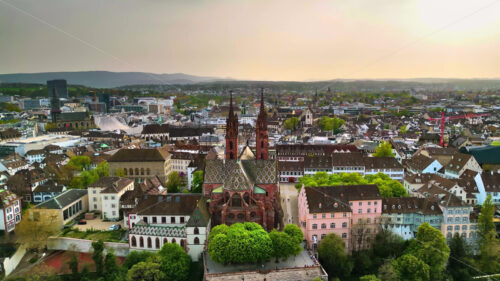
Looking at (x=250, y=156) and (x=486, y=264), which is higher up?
(x=250, y=156)

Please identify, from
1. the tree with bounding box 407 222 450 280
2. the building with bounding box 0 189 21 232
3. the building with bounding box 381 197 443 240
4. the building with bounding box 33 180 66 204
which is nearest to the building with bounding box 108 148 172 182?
the building with bounding box 33 180 66 204

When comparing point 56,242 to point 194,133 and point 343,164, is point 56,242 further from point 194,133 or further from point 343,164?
point 194,133

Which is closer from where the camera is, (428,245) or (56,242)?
(428,245)

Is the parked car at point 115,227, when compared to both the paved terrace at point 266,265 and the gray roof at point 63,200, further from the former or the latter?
the paved terrace at point 266,265

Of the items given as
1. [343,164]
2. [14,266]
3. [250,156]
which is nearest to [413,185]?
[343,164]

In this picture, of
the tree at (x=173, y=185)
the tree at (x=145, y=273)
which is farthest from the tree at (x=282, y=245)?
the tree at (x=173, y=185)

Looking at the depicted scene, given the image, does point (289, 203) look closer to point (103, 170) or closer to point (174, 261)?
point (174, 261)
